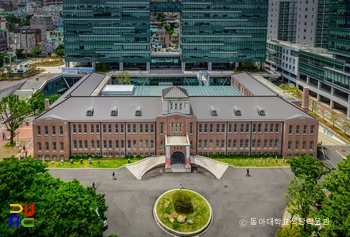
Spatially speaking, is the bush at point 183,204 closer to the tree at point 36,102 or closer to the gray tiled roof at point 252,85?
the gray tiled roof at point 252,85

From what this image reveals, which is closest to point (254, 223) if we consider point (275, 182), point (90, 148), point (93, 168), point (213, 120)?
point (275, 182)

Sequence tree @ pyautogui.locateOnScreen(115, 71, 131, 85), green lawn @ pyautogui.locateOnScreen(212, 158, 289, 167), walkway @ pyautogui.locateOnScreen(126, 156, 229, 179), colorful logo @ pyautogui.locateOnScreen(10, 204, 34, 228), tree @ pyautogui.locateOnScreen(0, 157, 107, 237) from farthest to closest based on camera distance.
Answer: tree @ pyautogui.locateOnScreen(115, 71, 131, 85) < green lawn @ pyautogui.locateOnScreen(212, 158, 289, 167) < walkway @ pyautogui.locateOnScreen(126, 156, 229, 179) < tree @ pyautogui.locateOnScreen(0, 157, 107, 237) < colorful logo @ pyautogui.locateOnScreen(10, 204, 34, 228)

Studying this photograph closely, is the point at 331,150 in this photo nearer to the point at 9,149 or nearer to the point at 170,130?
the point at 170,130

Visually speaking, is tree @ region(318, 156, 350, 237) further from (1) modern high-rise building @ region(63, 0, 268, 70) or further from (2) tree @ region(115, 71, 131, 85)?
(1) modern high-rise building @ region(63, 0, 268, 70)

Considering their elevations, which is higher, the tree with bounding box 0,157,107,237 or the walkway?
the tree with bounding box 0,157,107,237

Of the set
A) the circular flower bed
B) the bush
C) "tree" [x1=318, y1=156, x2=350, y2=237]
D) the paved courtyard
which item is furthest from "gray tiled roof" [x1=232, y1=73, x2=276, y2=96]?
"tree" [x1=318, y1=156, x2=350, y2=237]

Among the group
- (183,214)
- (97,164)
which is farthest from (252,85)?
(183,214)

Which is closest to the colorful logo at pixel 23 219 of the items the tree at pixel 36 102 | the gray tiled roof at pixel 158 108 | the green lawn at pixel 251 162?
the gray tiled roof at pixel 158 108

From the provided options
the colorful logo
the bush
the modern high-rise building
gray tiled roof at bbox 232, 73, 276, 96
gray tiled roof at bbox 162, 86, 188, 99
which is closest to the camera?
the colorful logo
